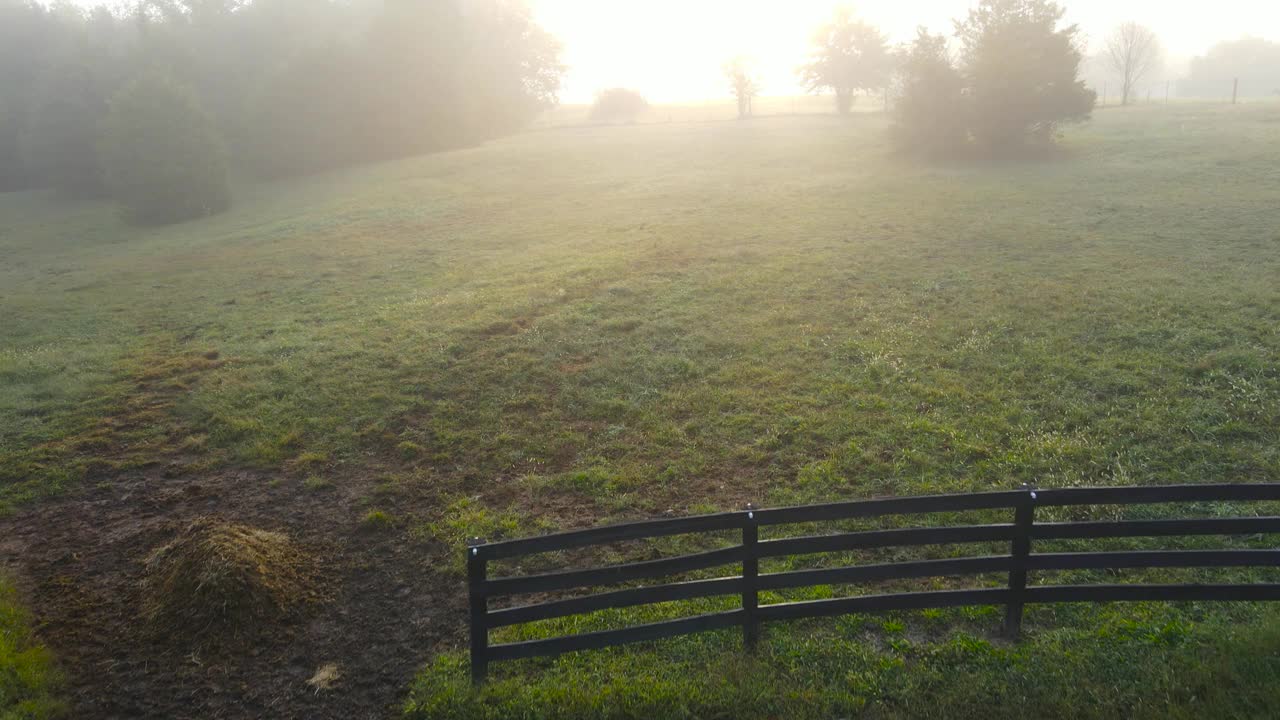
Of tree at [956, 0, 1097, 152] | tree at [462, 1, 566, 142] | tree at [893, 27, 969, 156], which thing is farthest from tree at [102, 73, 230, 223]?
tree at [956, 0, 1097, 152]

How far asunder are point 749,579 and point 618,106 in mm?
74403

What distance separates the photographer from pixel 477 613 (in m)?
6.09

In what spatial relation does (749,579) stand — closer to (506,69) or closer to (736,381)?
(736,381)

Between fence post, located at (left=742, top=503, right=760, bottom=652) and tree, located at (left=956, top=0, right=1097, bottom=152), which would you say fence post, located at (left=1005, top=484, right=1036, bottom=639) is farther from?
tree, located at (left=956, top=0, right=1097, bottom=152)

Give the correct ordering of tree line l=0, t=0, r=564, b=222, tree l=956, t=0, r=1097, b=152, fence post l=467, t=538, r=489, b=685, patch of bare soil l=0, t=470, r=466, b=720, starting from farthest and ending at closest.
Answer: tree line l=0, t=0, r=564, b=222 → tree l=956, t=0, r=1097, b=152 → patch of bare soil l=0, t=470, r=466, b=720 → fence post l=467, t=538, r=489, b=685

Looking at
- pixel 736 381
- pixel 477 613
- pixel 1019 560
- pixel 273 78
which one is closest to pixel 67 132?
pixel 273 78

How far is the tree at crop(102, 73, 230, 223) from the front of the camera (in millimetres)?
40062

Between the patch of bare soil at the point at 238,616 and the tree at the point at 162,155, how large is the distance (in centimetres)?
3607

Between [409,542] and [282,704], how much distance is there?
2784mm

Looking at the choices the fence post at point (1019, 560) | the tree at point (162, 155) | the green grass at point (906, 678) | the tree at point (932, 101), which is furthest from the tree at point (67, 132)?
the fence post at point (1019, 560)

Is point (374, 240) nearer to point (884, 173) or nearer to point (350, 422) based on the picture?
point (350, 422)

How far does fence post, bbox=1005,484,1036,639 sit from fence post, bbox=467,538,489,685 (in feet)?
14.7

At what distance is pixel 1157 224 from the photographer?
2184cm

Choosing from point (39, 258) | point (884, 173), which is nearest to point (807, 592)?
point (884, 173)
